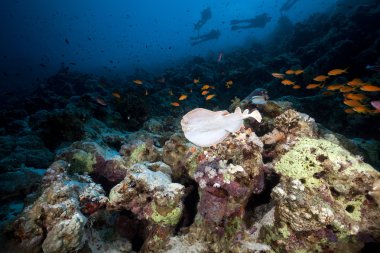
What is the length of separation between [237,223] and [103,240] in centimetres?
209

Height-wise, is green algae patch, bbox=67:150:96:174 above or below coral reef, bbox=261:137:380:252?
below

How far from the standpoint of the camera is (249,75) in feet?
50.5

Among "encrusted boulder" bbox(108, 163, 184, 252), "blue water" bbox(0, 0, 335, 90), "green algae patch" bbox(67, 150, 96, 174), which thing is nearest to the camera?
"encrusted boulder" bbox(108, 163, 184, 252)

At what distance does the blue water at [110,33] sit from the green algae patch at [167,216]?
34662 millimetres

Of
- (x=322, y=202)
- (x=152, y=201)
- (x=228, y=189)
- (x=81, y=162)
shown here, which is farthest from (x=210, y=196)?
(x=81, y=162)

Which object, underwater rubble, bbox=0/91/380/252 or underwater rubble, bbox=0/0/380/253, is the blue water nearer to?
underwater rubble, bbox=0/0/380/253

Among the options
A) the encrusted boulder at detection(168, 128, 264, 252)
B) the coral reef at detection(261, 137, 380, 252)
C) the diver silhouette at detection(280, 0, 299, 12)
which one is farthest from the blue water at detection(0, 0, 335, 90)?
the coral reef at detection(261, 137, 380, 252)

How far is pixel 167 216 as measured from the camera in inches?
130

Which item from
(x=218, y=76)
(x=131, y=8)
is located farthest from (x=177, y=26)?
(x=218, y=76)

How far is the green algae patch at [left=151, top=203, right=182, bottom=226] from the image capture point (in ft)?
10.8

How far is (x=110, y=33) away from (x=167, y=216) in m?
137

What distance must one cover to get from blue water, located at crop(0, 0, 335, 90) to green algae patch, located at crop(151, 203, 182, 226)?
34.7 m

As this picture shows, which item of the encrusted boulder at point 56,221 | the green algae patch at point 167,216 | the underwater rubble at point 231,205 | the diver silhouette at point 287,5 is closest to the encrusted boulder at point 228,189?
the underwater rubble at point 231,205

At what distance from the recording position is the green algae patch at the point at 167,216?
3293mm
